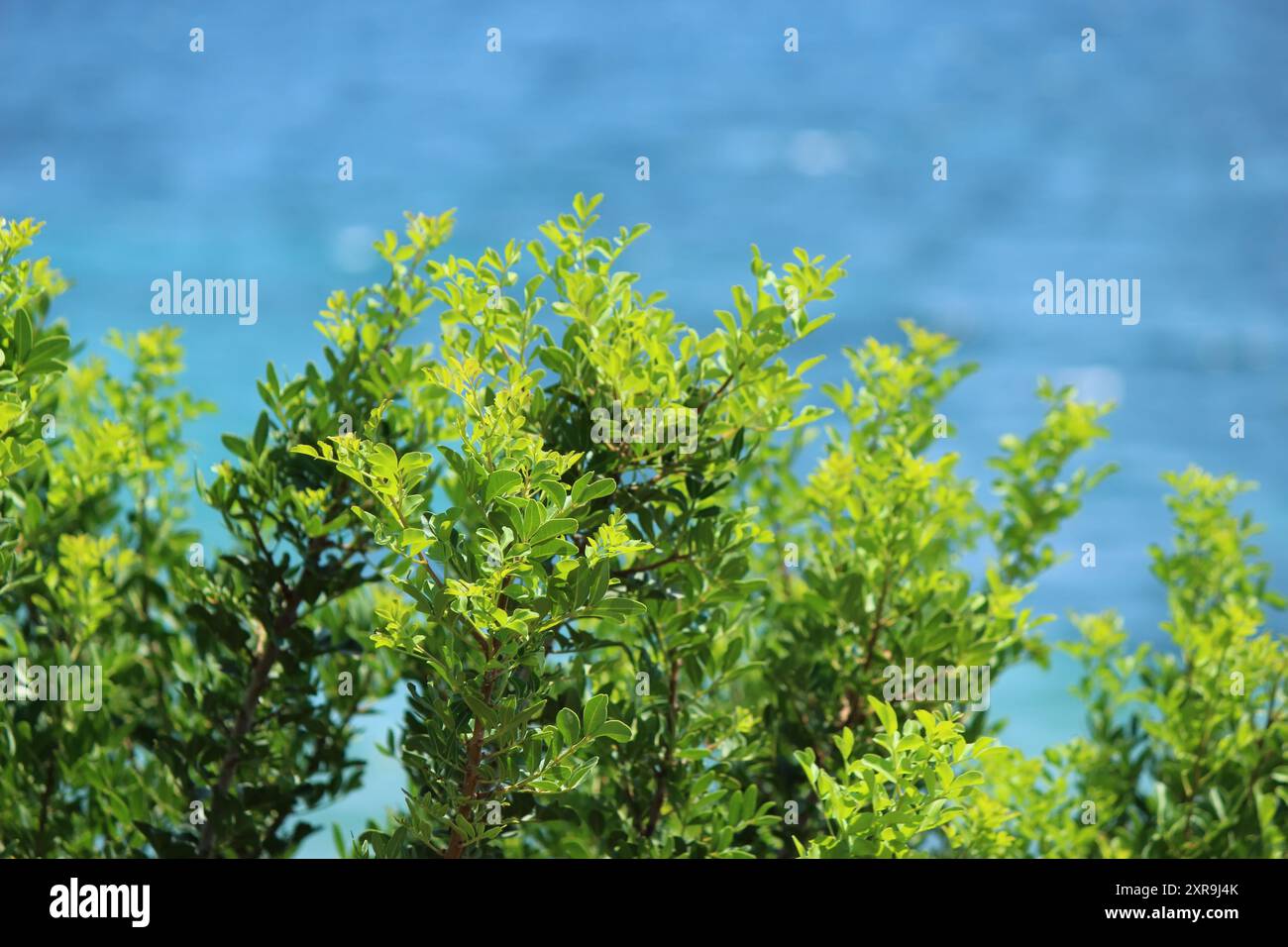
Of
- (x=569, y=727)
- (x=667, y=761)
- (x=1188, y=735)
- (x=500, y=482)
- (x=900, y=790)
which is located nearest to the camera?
(x=500, y=482)

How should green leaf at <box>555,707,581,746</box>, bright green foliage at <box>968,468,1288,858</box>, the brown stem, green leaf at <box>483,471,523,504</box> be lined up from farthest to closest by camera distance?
bright green foliage at <box>968,468,1288,858</box> < the brown stem < green leaf at <box>555,707,581,746</box> < green leaf at <box>483,471,523,504</box>

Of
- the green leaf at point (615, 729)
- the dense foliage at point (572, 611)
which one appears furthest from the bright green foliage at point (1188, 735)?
the green leaf at point (615, 729)

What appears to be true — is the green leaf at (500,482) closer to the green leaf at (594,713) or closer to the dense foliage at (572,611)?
the dense foliage at (572,611)

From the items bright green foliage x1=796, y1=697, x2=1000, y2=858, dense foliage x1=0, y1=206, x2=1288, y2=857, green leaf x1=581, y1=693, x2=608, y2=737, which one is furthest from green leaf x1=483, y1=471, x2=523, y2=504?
bright green foliage x1=796, y1=697, x2=1000, y2=858

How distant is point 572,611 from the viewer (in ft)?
7.16

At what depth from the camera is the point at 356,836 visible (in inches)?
94.2

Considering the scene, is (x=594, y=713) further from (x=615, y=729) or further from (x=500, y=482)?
(x=500, y=482)

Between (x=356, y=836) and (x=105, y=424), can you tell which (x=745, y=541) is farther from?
(x=105, y=424)

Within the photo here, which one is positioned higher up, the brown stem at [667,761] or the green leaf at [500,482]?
the green leaf at [500,482]

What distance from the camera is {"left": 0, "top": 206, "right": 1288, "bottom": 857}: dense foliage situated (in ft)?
7.34

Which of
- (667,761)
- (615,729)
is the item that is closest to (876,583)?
(667,761)

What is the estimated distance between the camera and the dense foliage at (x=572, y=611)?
2.24m

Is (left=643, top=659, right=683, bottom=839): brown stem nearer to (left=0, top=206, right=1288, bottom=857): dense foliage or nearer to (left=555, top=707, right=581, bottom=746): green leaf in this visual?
(left=0, top=206, right=1288, bottom=857): dense foliage

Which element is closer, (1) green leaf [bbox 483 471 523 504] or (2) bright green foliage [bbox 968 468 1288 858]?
(1) green leaf [bbox 483 471 523 504]
